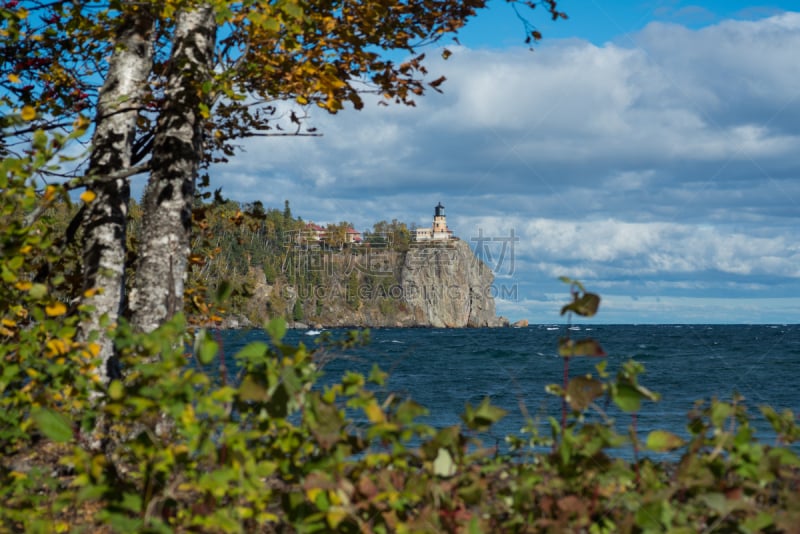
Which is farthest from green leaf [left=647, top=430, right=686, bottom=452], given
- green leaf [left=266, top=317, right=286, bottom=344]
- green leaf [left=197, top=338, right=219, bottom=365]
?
green leaf [left=197, top=338, right=219, bottom=365]

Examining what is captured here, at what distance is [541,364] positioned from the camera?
1975 inches

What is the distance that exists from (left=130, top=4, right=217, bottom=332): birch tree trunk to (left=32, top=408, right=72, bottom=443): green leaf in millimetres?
2287

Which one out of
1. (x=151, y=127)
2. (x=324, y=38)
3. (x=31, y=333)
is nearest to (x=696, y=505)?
(x=31, y=333)

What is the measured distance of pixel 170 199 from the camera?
5.69 metres

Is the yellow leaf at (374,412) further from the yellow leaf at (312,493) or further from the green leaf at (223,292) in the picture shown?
the green leaf at (223,292)

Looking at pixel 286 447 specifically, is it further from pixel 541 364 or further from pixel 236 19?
pixel 541 364

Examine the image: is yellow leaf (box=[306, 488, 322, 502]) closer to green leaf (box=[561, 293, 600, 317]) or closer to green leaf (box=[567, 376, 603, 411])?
green leaf (box=[567, 376, 603, 411])

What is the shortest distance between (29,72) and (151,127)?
4.83 ft

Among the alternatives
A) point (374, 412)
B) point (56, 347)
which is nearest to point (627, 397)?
point (374, 412)

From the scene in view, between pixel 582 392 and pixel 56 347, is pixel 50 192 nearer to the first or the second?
pixel 56 347

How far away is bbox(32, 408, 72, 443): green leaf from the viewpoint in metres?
3.19

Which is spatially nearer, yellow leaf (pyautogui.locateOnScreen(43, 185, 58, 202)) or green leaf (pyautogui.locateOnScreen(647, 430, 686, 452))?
green leaf (pyautogui.locateOnScreen(647, 430, 686, 452))

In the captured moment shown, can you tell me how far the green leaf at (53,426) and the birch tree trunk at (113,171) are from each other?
2427 millimetres

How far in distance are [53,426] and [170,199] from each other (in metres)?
2.79
